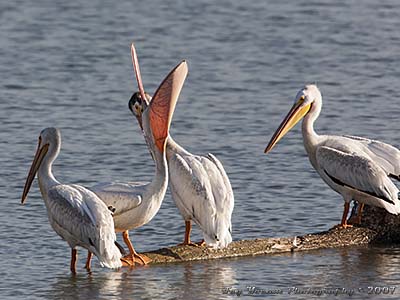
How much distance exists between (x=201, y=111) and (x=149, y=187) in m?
5.98

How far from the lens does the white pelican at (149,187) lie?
10.2 m

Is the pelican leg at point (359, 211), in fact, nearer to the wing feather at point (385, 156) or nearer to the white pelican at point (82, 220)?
the wing feather at point (385, 156)

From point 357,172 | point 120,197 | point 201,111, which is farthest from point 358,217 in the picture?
point 201,111

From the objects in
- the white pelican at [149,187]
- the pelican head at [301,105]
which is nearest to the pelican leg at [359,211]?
the pelican head at [301,105]

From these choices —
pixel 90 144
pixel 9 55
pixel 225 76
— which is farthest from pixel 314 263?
pixel 9 55

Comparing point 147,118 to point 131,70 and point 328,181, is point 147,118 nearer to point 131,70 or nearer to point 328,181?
point 328,181

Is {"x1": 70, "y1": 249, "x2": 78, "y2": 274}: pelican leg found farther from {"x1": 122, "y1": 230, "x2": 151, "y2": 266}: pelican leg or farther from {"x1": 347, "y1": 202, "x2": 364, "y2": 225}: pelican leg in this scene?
{"x1": 347, "y1": 202, "x2": 364, "y2": 225}: pelican leg

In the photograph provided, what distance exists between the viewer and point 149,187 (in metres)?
10.3

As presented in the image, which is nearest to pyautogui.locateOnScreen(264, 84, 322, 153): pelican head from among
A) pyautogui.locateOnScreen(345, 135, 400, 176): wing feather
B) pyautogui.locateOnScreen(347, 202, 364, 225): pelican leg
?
pyautogui.locateOnScreen(345, 135, 400, 176): wing feather

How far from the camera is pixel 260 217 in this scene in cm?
1214

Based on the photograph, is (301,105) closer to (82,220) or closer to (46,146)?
(46,146)

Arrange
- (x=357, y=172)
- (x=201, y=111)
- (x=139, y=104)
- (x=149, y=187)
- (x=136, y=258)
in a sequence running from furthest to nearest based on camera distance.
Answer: (x=201, y=111)
(x=139, y=104)
(x=357, y=172)
(x=149, y=187)
(x=136, y=258)

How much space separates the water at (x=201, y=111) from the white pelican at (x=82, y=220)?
11.3 inches

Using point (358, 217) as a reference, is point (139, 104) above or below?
above
